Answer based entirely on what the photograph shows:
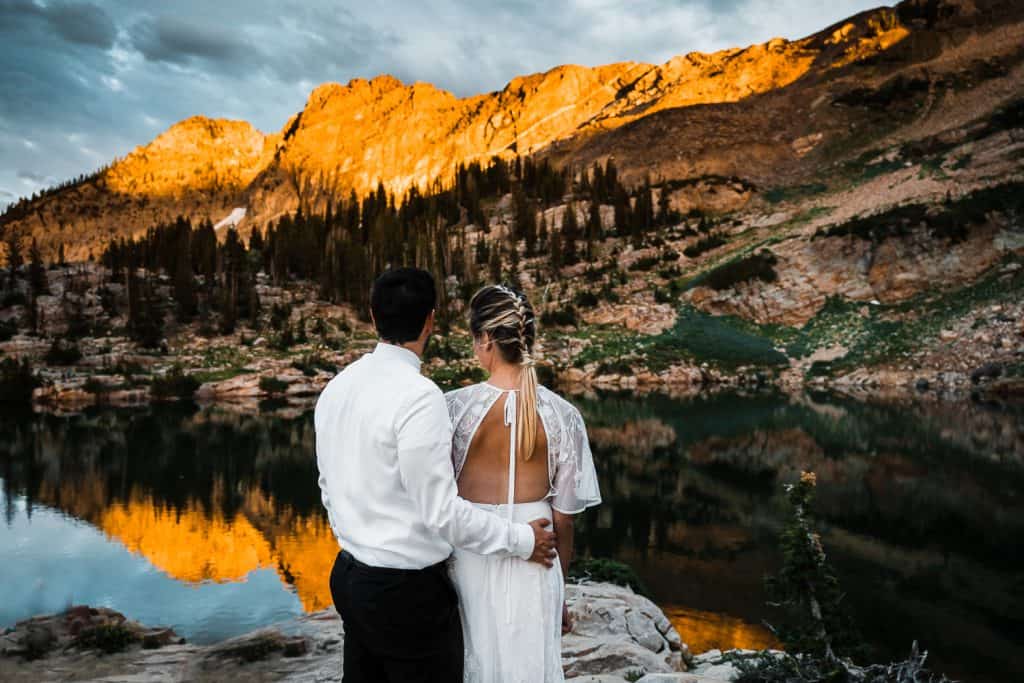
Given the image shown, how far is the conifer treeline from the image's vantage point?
54997 millimetres

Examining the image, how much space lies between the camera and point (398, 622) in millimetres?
2193

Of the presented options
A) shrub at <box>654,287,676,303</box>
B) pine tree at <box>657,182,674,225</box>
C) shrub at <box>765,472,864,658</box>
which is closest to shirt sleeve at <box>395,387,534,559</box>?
shrub at <box>765,472,864,658</box>

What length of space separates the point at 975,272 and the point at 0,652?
4702 centimetres

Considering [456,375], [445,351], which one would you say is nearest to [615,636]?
[456,375]

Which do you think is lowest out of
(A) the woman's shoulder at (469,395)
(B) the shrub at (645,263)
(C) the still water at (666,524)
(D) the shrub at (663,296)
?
(C) the still water at (666,524)

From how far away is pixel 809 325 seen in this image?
42.5 metres

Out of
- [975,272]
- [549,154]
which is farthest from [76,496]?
[549,154]

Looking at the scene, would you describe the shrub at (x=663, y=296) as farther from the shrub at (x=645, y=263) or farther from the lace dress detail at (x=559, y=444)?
the lace dress detail at (x=559, y=444)

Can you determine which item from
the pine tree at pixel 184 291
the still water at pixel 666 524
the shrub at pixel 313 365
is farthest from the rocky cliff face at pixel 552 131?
the still water at pixel 666 524

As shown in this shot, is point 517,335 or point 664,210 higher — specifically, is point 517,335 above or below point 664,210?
below

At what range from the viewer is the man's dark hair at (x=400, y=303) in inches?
92.2

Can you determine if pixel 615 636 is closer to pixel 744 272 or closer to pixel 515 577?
pixel 515 577

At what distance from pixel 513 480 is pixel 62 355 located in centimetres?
4315

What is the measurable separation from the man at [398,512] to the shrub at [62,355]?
140 feet
